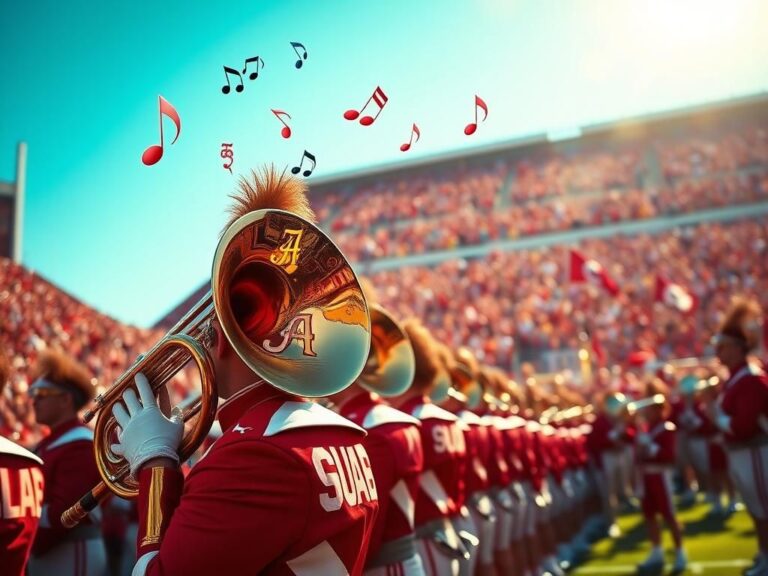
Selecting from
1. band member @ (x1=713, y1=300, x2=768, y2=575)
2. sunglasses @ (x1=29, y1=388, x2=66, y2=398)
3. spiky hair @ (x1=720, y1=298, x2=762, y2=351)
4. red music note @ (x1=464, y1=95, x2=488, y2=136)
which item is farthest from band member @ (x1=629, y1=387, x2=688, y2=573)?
sunglasses @ (x1=29, y1=388, x2=66, y2=398)

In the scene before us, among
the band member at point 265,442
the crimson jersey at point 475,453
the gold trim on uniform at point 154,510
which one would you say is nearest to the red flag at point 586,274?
the crimson jersey at point 475,453

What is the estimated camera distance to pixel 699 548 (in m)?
8.45

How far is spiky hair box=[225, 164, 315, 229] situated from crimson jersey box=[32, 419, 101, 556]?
2041 millimetres

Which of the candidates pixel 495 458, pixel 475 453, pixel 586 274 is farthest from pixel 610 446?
pixel 475 453

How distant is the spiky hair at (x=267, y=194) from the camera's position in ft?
6.91

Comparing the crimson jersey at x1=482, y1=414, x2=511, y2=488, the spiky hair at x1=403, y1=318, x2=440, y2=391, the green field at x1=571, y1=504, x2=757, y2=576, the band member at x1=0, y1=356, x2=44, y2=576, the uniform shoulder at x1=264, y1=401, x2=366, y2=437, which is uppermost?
the spiky hair at x1=403, y1=318, x2=440, y2=391

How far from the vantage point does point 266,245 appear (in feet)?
6.47

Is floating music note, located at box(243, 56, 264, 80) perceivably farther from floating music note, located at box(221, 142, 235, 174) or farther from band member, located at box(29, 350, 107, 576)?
band member, located at box(29, 350, 107, 576)

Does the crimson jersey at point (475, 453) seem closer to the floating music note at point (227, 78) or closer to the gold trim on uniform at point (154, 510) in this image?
the floating music note at point (227, 78)

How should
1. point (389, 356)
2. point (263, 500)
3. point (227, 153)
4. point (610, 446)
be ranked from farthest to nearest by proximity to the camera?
point (610, 446), point (389, 356), point (227, 153), point (263, 500)

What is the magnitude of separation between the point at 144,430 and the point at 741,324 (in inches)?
222

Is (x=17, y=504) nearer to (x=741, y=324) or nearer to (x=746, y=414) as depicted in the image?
(x=746, y=414)

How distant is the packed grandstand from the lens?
1151 cm

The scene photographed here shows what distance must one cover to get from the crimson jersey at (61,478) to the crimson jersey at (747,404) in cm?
480
